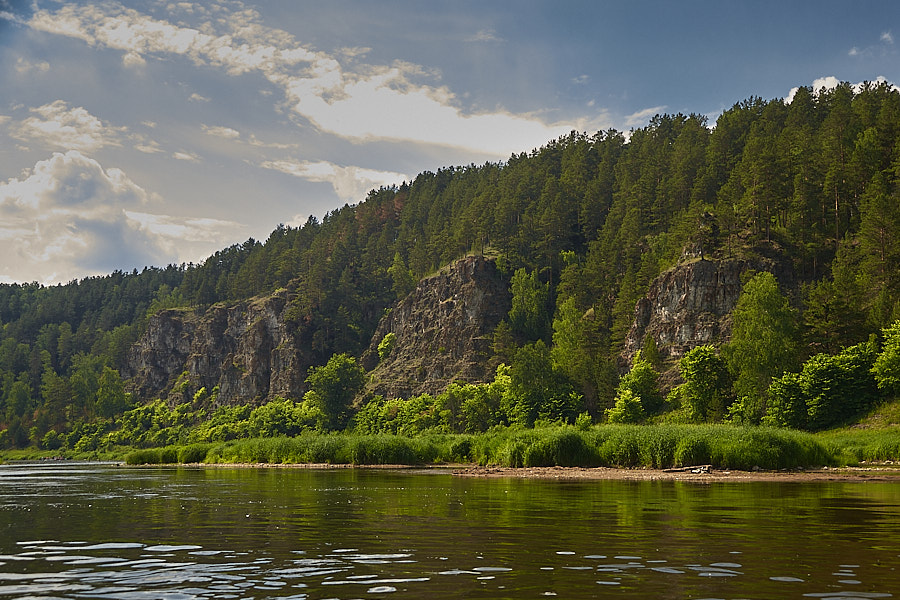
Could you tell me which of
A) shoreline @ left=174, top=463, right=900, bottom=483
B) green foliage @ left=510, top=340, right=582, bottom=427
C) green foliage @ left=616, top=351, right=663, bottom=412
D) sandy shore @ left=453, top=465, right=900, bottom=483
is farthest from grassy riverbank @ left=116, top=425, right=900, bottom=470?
green foliage @ left=510, top=340, right=582, bottom=427

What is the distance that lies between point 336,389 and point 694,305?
283 ft

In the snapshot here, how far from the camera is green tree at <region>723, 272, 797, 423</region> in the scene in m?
104

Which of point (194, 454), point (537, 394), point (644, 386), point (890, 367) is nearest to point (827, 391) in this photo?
point (890, 367)

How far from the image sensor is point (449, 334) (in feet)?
604

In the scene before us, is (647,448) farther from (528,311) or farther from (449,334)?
(449,334)

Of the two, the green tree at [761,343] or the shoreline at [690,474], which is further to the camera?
the green tree at [761,343]

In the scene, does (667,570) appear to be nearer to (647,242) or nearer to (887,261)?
(887,261)

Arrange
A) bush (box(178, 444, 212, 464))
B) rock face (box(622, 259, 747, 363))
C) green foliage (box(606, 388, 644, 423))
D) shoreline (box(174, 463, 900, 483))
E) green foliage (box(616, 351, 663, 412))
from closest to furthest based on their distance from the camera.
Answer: shoreline (box(174, 463, 900, 483))
bush (box(178, 444, 212, 464))
green foliage (box(606, 388, 644, 423))
green foliage (box(616, 351, 663, 412))
rock face (box(622, 259, 747, 363))

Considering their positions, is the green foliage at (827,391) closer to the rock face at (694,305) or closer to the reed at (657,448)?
the reed at (657,448)

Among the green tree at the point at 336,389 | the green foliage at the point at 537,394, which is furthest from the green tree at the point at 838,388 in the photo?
the green tree at the point at 336,389

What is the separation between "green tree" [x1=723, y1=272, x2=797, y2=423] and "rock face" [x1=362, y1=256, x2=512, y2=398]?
67.7 meters

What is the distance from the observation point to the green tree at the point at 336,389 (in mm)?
177625

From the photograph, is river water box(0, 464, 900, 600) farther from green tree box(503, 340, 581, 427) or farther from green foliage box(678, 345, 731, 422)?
green tree box(503, 340, 581, 427)

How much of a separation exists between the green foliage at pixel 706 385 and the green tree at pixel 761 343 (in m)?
1.94
